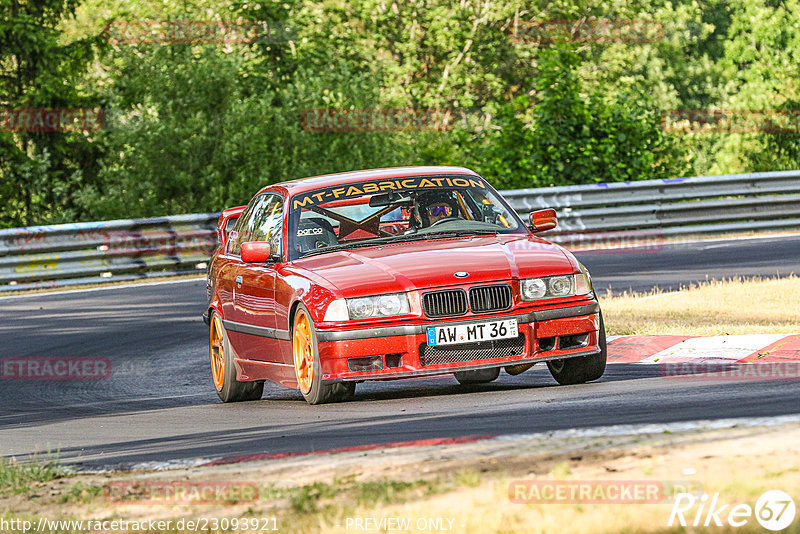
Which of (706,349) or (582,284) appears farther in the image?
(706,349)

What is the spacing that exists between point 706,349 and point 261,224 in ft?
11.5

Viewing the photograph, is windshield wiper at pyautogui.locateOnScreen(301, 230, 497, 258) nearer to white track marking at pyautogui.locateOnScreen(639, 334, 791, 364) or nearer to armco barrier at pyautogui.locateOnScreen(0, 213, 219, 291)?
white track marking at pyautogui.locateOnScreen(639, 334, 791, 364)

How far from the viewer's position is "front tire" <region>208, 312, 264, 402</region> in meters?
10.3

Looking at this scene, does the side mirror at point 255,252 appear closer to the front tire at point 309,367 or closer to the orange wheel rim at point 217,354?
the front tire at point 309,367

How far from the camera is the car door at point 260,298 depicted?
9633 mm

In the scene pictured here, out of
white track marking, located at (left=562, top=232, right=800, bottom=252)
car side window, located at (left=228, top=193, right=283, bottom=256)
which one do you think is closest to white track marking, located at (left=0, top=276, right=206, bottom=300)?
white track marking, located at (left=562, top=232, right=800, bottom=252)

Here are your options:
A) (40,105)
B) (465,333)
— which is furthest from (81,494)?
(40,105)

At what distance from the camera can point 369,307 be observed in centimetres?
862

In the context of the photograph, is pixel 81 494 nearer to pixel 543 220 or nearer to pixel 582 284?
pixel 582 284

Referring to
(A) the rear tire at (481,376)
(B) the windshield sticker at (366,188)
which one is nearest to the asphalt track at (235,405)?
(A) the rear tire at (481,376)

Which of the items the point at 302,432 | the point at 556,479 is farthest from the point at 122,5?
the point at 556,479

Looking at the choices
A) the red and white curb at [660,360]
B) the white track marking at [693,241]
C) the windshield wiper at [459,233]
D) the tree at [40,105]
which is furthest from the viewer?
the tree at [40,105]

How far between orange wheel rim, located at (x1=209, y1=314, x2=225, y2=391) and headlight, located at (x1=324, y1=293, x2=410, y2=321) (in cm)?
216

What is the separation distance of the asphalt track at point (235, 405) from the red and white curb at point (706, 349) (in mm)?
393
